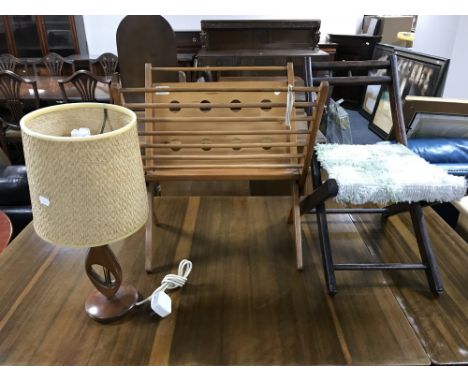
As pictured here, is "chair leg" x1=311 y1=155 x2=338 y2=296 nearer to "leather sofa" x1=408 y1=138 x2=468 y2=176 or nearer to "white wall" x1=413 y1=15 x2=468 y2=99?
"leather sofa" x1=408 y1=138 x2=468 y2=176

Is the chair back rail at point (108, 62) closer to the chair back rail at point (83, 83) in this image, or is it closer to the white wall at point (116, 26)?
the white wall at point (116, 26)

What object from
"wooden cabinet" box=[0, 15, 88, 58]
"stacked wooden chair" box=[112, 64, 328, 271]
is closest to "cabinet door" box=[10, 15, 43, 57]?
"wooden cabinet" box=[0, 15, 88, 58]

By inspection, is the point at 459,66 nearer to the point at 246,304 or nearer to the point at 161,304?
the point at 246,304

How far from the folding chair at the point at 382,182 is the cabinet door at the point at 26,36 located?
400cm

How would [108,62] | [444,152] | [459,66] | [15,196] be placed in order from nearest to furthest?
1. [15,196]
2. [444,152]
3. [459,66]
4. [108,62]

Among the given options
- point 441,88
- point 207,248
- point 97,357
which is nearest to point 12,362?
point 97,357

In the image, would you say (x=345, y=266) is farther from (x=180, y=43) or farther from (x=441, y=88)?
(x=180, y=43)

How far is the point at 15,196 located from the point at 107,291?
854 millimetres

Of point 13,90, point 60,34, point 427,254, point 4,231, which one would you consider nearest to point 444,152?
point 427,254

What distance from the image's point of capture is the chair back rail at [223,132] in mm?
1032

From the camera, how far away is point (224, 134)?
1.08 metres

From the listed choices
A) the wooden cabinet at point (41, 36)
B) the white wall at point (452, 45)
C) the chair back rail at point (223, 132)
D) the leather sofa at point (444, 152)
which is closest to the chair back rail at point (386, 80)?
the chair back rail at point (223, 132)

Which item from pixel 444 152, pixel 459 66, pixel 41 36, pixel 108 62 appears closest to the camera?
pixel 444 152

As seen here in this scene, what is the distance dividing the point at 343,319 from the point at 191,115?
75 centimetres
